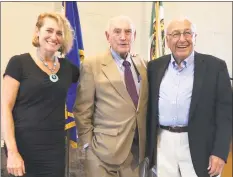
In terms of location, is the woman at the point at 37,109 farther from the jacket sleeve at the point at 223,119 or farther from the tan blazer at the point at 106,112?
A: the jacket sleeve at the point at 223,119

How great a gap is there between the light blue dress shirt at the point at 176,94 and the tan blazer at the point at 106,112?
0.55 ft

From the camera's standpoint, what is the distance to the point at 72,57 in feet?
8.73

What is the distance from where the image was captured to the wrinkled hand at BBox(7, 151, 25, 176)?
59.4 inches

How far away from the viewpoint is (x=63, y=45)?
1.82 meters

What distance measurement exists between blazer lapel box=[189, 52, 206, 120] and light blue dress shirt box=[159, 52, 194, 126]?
30mm

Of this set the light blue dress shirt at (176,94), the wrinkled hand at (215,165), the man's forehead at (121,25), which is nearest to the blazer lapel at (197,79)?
the light blue dress shirt at (176,94)

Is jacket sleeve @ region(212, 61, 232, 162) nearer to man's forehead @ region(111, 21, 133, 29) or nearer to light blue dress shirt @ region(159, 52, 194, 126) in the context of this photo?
light blue dress shirt @ region(159, 52, 194, 126)

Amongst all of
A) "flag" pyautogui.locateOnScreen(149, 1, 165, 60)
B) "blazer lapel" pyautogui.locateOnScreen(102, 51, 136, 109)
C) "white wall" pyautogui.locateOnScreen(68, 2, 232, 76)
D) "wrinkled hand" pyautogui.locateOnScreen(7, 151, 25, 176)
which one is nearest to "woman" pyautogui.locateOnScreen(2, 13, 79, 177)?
"wrinkled hand" pyautogui.locateOnScreen(7, 151, 25, 176)

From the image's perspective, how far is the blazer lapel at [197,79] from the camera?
1.76 meters

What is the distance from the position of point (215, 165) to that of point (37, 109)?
42.8 inches

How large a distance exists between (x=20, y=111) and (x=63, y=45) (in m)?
0.49

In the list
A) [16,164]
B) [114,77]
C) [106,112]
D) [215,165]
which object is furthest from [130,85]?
[16,164]

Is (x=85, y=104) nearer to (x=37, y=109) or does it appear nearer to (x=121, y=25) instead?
(x=37, y=109)

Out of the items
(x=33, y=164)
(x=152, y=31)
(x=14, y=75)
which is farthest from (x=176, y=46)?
(x=152, y=31)
